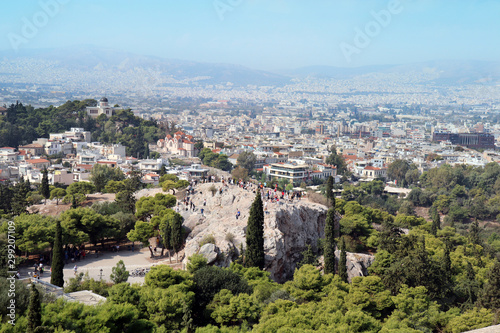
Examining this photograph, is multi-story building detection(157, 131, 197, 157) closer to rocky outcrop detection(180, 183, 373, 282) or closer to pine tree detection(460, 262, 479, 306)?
rocky outcrop detection(180, 183, 373, 282)

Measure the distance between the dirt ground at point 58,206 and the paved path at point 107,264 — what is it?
622 cm

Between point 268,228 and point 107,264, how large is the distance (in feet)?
19.0

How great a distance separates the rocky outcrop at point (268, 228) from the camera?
1930 cm

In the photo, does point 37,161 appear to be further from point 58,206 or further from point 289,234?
point 289,234

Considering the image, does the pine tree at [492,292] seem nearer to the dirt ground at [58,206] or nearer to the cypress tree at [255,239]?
the cypress tree at [255,239]

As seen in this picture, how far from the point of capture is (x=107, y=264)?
62.6 feet

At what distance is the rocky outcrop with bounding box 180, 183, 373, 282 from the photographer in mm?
19297

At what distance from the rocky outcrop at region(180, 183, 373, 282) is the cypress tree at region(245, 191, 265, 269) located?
58 cm

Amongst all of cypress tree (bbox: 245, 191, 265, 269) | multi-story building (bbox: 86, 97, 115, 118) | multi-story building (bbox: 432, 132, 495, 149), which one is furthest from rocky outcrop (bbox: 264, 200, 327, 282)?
multi-story building (bbox: 432, 132, 495, 149)

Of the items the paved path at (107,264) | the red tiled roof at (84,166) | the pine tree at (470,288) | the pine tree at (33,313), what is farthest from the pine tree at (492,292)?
the red tiled roof at (84,166)

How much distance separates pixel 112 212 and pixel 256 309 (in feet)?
37.4

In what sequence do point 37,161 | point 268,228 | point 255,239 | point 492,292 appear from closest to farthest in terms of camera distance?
point 492,292 → point 255,239 → point 268,228 → point 37,161

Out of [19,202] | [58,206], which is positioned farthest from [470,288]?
[19,202]

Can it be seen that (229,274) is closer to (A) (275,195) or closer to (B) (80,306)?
(B) (80,306)
